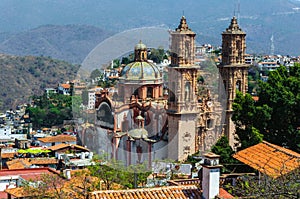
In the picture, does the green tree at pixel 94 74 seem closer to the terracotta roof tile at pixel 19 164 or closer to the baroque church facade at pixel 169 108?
the baroque church facade at pixel 169 108

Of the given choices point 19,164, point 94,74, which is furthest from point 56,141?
point 19,164

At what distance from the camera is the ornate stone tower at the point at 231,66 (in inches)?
1056

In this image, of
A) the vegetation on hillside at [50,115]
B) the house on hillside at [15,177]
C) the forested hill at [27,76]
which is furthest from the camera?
the forested hill at [27,76]

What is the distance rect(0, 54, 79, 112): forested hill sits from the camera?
8412cm

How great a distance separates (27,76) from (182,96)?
69576 millimetres

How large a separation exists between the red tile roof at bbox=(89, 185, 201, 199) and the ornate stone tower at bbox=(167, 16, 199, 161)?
14606mm

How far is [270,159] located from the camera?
11.7 metres

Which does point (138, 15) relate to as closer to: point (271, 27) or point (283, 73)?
point (271, 27)

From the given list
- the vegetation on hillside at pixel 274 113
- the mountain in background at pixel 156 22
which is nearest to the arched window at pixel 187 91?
the vegetation on hillside at pixel 274 113

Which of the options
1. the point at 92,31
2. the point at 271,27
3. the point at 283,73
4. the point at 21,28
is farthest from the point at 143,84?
the point at 21,28

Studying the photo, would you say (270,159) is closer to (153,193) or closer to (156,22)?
(153,193)

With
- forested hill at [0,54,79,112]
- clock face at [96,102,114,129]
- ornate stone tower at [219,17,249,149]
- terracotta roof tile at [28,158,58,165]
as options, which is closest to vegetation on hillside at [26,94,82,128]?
clock face at [96,102,114,129]

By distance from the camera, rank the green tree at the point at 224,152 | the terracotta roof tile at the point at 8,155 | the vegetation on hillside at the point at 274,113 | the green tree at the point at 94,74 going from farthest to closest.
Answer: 1. the green tree at the point at 94,74
2. the terracotta roof tile at the point at 8,155
3. the vegetation on hillside at the point at 274,113
4. the green tree at the point at 224,152

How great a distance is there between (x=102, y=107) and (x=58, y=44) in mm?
114362
